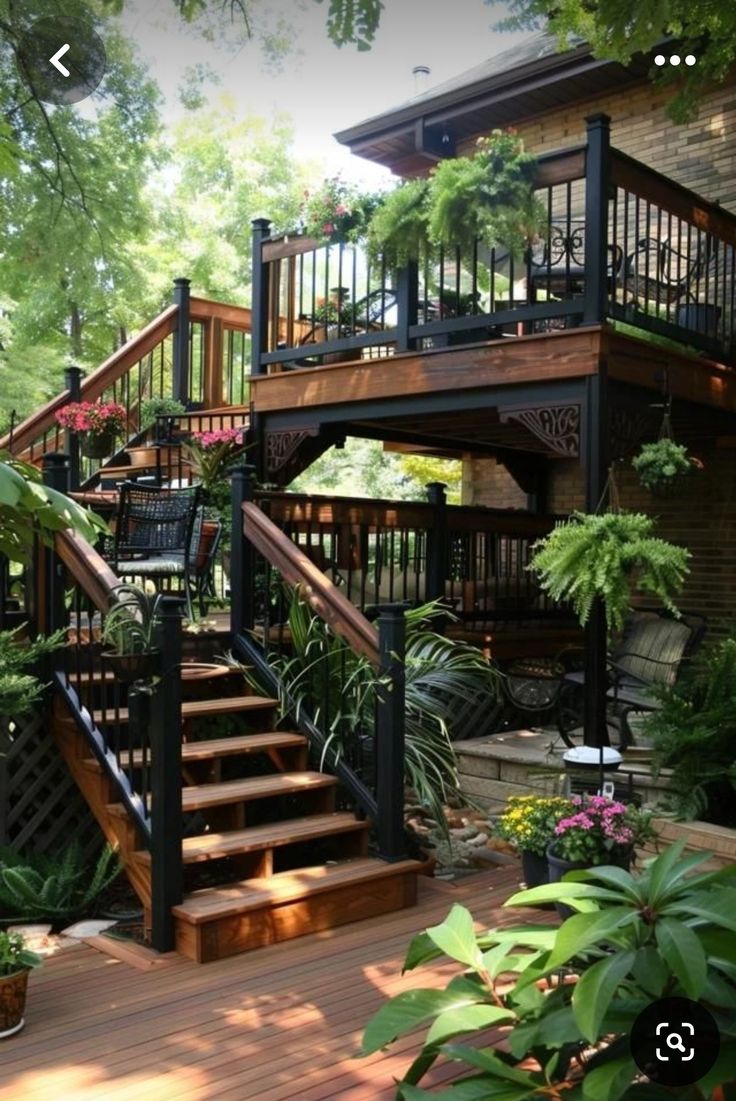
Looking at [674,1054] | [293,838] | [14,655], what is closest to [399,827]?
[293,838]

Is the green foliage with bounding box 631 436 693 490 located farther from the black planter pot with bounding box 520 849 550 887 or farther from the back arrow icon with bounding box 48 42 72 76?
the back arrow icon with bounding box 48 42 72 76

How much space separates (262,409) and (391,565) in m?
1.85

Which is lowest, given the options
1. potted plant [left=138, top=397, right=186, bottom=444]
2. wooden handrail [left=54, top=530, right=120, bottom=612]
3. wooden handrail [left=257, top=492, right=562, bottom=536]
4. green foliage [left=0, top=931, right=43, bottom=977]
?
green foliage [left=0, top=931, right=43, bottom=977]

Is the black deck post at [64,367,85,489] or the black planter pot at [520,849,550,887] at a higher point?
the black deck post at [64,367,85,489]

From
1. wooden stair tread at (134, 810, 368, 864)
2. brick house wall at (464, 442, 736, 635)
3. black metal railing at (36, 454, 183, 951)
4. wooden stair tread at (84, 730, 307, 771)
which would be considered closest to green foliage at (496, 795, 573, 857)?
wooden stair tread at (134, 810, 368, 864)

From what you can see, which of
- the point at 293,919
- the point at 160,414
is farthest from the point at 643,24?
the point at 160,414

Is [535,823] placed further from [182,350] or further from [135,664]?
[182,350]

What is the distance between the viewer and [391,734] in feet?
15.2

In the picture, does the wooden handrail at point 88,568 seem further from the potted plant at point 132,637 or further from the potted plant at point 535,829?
the potted plant at point 535,829

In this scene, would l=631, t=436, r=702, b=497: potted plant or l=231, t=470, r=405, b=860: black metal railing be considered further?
l=631, t=436, r=702, b=497: potted plant

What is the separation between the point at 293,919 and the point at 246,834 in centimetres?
50

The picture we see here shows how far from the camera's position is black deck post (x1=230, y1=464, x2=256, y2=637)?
596 cm

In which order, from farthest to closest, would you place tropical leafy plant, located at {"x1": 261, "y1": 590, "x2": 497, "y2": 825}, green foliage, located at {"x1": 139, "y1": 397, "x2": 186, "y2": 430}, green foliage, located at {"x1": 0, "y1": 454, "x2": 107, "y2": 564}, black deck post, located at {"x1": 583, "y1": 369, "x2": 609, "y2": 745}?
1. green foliage, located at {"x1": 139, "y1": 397, "x2": 186, "y2": 430}
2. black deck post, located at {"x1": 583, "y1": 369, "x2": 609, "y2": 745}
3. tropical leafy plant, located at {"x1": 261, "y1": 590, "x2": 497, "y2": 825}
4. green foliage, located at {"x1": 0, "y1": 454, "x2": 107, "y2": 564}

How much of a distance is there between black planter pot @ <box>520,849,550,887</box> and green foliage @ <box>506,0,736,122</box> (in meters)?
3.29
